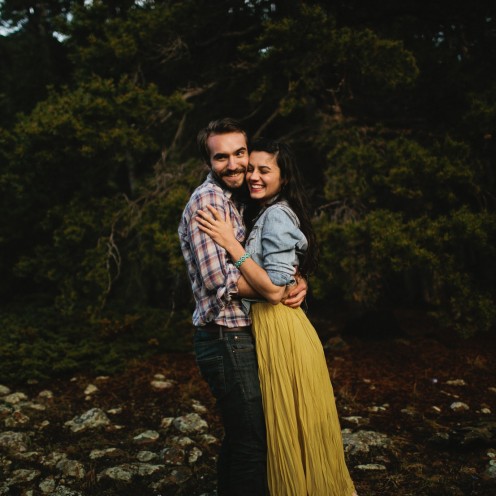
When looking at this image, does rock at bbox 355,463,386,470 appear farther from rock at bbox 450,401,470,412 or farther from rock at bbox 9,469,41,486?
rock at bbox 9,469,41,486

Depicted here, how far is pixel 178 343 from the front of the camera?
6238 mm

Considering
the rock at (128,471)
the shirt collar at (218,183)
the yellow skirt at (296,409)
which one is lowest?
the rock at (128,471)

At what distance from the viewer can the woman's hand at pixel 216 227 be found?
1985 millimetres

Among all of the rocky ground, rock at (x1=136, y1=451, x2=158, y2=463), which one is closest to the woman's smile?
the rocky ground

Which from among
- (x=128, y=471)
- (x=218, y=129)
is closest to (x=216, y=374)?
(x=218, y=129)

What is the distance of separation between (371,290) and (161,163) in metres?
3.13

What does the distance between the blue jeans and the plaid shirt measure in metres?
0.09

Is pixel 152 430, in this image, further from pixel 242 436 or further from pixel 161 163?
pixel 161 163

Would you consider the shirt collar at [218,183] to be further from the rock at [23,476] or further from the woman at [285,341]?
the rock at [23,476]

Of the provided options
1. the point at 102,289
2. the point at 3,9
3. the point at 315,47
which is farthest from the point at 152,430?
the point at 3,9

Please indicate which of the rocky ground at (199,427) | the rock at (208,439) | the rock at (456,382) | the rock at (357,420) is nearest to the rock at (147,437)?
the rocky ground at (199,427)

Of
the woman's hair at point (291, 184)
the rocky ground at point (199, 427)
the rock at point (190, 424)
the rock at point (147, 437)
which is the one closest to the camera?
the woman's hair at point (291, 184)

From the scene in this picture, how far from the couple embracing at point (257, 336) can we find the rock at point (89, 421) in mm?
2090

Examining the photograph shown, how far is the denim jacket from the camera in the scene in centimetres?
200
